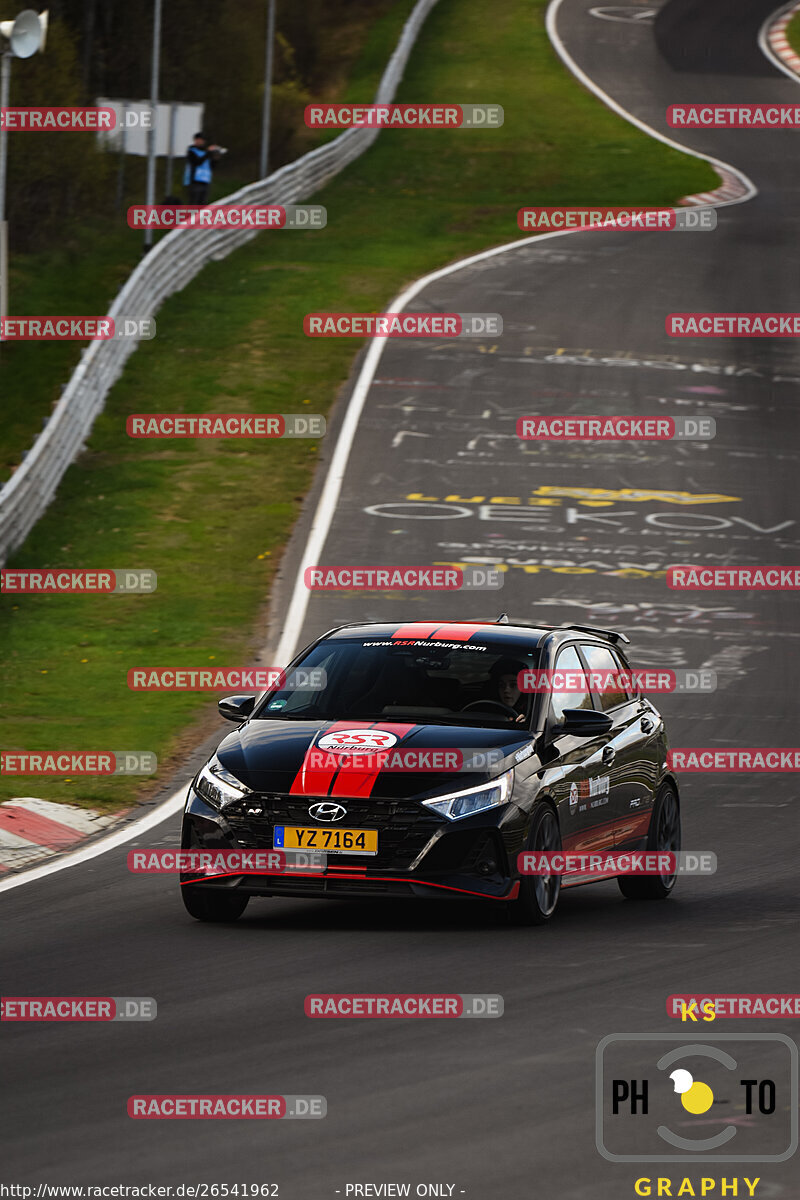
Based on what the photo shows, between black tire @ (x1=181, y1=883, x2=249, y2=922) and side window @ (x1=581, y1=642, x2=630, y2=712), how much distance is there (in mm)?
2672

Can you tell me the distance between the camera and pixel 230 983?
28.1ft

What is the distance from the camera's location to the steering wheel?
10.9 metres

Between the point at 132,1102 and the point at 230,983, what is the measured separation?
77.6 inches

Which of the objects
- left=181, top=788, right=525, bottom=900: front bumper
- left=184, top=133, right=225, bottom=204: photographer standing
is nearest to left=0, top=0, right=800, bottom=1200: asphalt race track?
left=181, top=788, right=525, bottom=900: front bumper

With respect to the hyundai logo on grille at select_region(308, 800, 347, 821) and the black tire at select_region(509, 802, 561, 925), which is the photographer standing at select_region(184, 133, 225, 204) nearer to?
the black tire at select_region(509, 802, 561, 925)

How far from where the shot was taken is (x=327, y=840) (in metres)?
9.97

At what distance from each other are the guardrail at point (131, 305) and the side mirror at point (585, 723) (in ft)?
40.7

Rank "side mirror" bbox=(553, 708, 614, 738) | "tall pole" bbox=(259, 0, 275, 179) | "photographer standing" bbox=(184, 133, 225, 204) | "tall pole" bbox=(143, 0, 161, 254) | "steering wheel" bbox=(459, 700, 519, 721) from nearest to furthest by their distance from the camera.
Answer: "side mirror" bbox=(553, 708, 614, 738)
"steering wheel" bbox=(459, 700, 519, 721)
"tall pole" bbox=(143, 0, 161, 254)
"photographer standing" bbox=(184, 133, 225, 204)
"tall pole" bbox=(259, 0, 275, 179)

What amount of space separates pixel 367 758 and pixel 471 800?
57 centimetres

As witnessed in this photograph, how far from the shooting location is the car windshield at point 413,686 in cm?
1089

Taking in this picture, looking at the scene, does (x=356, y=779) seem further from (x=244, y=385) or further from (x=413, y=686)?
(x=244, y=385)

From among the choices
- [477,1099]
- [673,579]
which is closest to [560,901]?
[477,1099]

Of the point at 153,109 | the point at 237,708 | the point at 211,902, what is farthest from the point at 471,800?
the point at 153,109

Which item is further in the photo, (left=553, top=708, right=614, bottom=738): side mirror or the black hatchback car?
(left=553, top=708, right=614, bottom=738): side mirror
